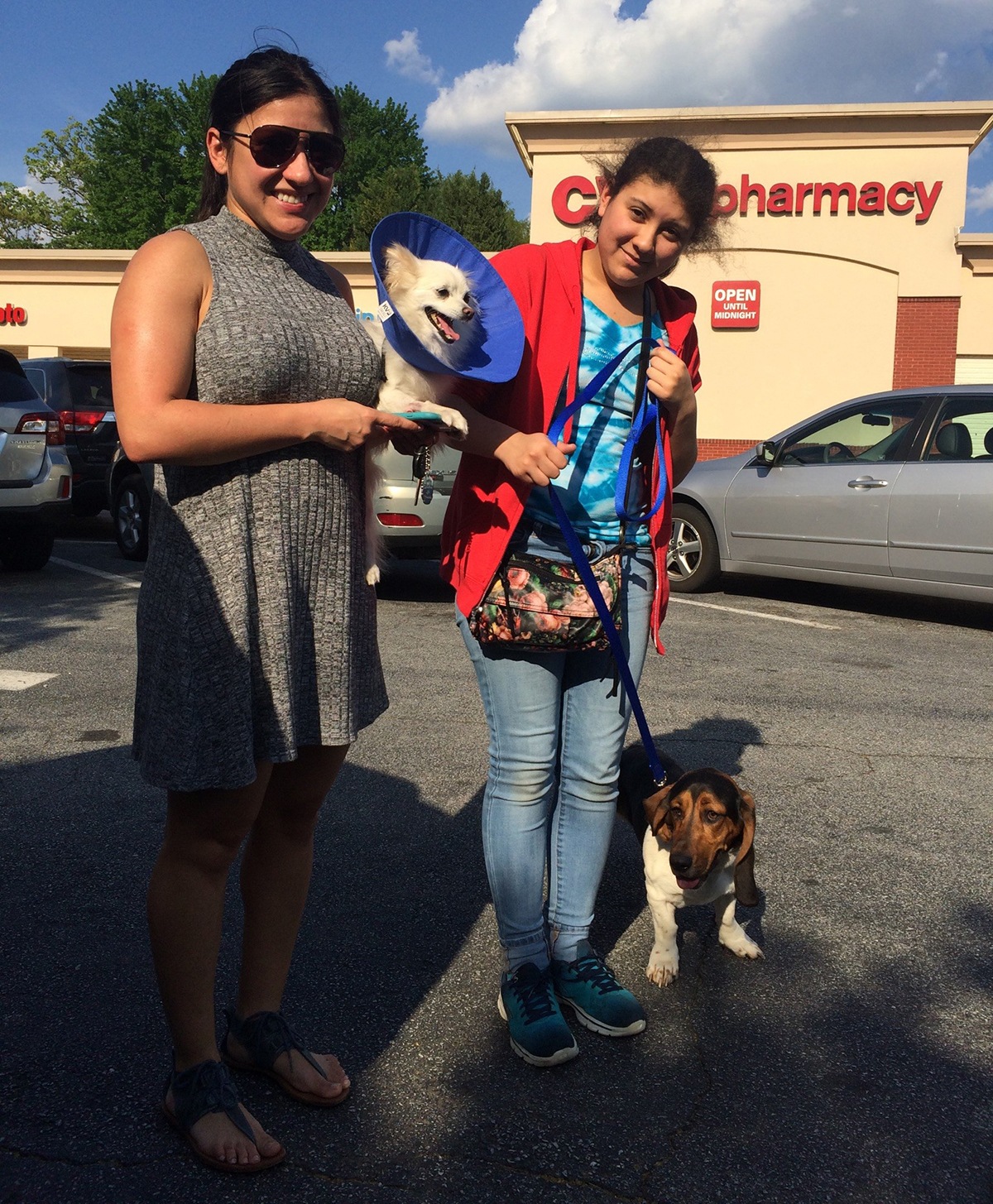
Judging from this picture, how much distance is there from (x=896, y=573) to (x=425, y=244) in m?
6.30

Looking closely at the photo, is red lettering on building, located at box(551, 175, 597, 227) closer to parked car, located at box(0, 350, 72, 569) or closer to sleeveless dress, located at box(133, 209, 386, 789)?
parked car, located at box(0, 350, 72, 569)

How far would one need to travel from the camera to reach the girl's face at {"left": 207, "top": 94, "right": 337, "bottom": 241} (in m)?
2.01

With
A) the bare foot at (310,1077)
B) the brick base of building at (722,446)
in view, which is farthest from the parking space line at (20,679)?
the brick base of building at (722,446)

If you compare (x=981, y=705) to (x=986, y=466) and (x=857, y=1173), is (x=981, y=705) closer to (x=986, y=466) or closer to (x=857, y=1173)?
(x=986, y=466)

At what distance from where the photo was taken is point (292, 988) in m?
2.80

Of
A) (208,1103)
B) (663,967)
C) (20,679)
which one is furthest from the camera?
(20,679)

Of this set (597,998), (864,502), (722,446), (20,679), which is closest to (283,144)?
(597,998)

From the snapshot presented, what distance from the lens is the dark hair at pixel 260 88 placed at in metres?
2.01

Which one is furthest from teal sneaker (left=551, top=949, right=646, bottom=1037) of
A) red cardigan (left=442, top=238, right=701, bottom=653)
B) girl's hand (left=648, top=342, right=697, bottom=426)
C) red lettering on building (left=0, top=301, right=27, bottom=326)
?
red lettering on building (left=0, top=301, right=27, bottom=326)

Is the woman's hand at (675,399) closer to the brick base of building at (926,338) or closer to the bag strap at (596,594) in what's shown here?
the bag strap at (596,594)

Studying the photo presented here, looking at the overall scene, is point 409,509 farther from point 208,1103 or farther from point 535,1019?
point 208,1103

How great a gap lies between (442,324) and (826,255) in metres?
19.5

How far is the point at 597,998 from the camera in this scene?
264 centimetres

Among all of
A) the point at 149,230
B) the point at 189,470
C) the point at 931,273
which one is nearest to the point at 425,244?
the point at 189,470
